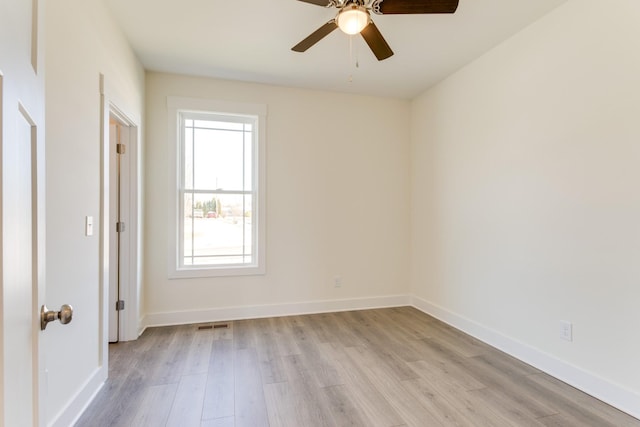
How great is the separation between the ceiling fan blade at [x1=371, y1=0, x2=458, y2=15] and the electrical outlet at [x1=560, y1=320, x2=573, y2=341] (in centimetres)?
228

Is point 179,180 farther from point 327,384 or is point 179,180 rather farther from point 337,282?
point 327,384

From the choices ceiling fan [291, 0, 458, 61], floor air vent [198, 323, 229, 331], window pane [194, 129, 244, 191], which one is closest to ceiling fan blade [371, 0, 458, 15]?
ceiling fan [291, 0, 458, 61]

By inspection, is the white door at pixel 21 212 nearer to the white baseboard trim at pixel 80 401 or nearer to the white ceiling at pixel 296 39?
the white baseboard trim at pixel 80 401

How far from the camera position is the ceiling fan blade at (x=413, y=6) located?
1.77 metres

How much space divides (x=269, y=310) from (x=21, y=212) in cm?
308

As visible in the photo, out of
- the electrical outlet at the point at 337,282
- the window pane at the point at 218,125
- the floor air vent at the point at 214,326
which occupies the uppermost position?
the window pane at the point at 218,125

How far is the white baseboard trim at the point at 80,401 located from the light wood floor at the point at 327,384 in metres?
0.05

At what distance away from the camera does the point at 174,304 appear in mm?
3363

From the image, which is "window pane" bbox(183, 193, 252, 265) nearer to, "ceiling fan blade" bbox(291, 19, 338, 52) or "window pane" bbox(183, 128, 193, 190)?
"window pane" bbox(183, 128, 193, 190)

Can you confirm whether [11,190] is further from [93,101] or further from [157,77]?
[157,77]

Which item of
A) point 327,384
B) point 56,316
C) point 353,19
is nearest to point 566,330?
point 327,384

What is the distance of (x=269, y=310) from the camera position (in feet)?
11.8

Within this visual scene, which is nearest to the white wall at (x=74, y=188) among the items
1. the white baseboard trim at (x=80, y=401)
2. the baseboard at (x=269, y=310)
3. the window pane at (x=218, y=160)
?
the white baseboard trim at (x=80, y=401)

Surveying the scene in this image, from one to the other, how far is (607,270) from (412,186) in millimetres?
2289
